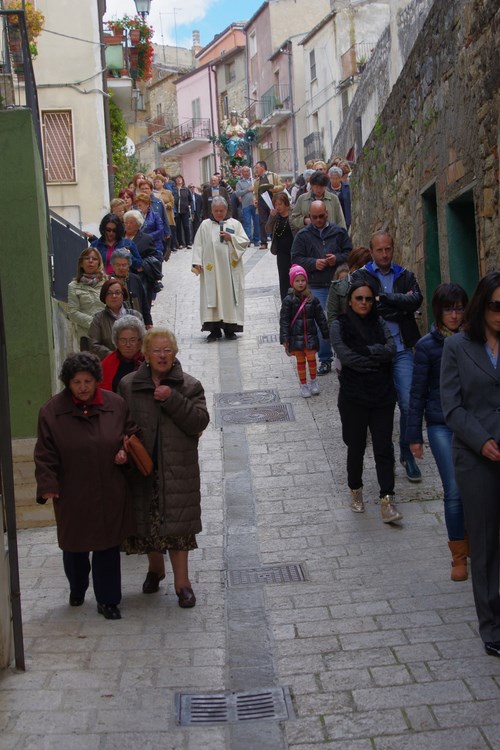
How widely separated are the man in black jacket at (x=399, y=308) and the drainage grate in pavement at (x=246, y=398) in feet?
9.73

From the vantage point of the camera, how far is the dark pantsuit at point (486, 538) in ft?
18.6

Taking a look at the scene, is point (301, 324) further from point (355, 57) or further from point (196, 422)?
point (355, 57)

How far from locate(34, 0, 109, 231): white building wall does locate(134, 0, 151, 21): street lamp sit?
1.67 meters

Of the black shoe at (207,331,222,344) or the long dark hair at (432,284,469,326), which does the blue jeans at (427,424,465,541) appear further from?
the black shoe at (207,331,222,344)

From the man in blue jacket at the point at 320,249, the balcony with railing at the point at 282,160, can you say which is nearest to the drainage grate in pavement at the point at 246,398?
the man in blue jacket at the point at 320,249

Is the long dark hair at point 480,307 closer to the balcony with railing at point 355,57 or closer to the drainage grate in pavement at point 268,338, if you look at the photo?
the drainage grate in pavement at point 268,338

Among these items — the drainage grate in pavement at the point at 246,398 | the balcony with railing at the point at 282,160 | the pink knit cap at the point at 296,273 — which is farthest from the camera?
the balcony with railing at the point at 282,160

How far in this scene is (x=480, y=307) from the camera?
18.7 ft

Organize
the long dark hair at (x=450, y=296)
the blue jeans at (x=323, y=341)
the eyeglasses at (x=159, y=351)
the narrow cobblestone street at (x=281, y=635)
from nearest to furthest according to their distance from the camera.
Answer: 1. the narrow cobblestone street at (x=281, y=635)
2. the eyeglasses at (x=159, y=351)
3. the long dark hair at (x=450, y=296)
4. the blue jeans at (x=323, y=341)

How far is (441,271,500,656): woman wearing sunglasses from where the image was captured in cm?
567

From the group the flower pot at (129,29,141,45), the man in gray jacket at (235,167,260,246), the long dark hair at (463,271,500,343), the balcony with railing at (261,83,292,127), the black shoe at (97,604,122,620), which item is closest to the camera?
the long dark hair at (463,271,500,343)

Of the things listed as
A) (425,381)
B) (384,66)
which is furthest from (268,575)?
(384,66)

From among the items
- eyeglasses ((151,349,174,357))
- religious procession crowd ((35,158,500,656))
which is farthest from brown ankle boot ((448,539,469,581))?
eyeglasses ((151,349,174,357))

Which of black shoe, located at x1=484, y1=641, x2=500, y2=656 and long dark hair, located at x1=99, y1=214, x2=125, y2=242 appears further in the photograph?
long dark hair, located at x1=99, y1=214, x2=125, y2=242
